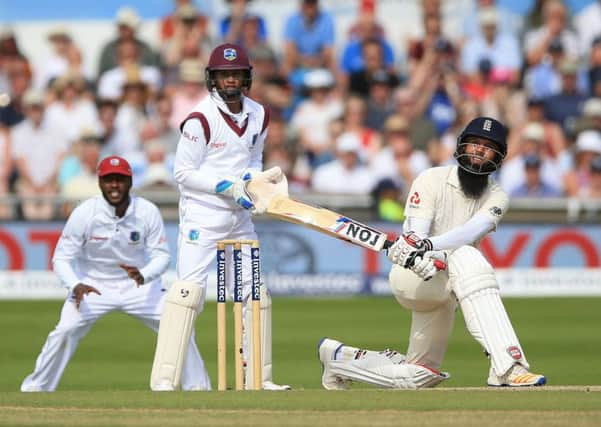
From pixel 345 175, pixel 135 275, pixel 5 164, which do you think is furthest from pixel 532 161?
pixel 135 275

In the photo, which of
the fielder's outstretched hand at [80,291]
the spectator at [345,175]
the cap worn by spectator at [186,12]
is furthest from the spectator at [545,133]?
the fielder's outstretched hand at [80,291]

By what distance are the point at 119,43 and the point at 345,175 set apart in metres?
3.03

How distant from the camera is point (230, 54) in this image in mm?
6961

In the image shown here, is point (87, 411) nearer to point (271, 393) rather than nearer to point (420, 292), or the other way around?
point (271, 393)

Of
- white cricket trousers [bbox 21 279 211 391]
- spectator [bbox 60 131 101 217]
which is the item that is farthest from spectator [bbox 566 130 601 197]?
white cricket trousers [bbox 21 279 211 391]

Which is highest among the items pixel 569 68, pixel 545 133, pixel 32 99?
pixel 569 68

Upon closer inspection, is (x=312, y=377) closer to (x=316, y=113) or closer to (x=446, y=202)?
(x=446, y=202)

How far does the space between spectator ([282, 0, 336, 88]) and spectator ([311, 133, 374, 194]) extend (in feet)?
4.95

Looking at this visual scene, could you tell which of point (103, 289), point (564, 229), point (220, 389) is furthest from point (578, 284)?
point (220, 389)

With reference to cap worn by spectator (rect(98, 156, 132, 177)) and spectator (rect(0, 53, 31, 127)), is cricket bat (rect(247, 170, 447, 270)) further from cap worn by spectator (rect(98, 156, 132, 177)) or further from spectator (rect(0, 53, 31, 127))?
spectator (rect(0, 53, 31, 127))

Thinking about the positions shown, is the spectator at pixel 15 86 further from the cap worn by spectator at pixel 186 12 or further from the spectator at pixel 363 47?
the spectator at pixel 363 47

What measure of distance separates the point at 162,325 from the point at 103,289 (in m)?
1.15

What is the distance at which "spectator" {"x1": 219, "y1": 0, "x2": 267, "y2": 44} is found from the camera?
49.8ft

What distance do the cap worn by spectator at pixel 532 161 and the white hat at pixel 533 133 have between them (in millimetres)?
260
